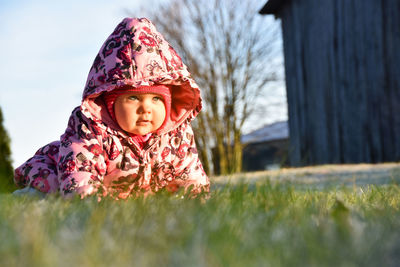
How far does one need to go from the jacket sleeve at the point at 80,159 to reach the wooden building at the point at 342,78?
20.9 feet

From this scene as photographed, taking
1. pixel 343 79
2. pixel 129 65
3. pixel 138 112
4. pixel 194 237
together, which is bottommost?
pixel 194 237

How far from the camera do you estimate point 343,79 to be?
9.62 meters

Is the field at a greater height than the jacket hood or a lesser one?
lesser

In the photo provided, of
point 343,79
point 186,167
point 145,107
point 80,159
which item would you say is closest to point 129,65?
point 145,107

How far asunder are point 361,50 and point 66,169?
7.79 m

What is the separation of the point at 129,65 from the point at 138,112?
309mm

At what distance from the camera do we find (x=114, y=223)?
1.38m

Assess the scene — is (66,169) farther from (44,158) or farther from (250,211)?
(250,211)

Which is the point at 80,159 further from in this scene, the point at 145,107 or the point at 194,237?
the point at 194,237

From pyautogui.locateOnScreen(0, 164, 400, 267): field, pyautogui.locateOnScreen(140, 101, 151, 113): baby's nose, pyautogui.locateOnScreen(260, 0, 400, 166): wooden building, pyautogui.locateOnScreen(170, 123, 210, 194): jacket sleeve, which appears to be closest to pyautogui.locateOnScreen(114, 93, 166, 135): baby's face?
pyautogui.locateOnScreen(140, 101, 151, 113): baby's nose

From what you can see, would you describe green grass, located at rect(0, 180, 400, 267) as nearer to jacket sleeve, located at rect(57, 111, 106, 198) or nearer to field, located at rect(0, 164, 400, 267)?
field, located at rect(0, 164, 400, 267)

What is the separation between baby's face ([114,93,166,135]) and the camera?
9.40 ft

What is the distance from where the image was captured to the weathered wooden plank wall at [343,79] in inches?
340

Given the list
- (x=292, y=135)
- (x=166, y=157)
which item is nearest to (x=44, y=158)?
(x=166, y=157)
